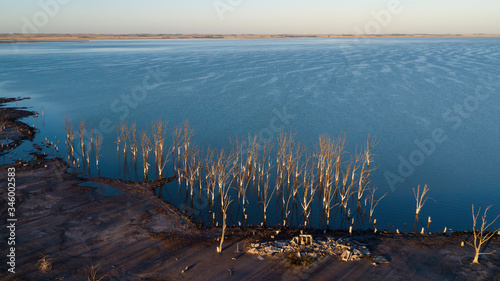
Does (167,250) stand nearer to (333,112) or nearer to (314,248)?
(314,248)

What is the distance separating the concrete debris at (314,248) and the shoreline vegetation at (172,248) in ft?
0.98

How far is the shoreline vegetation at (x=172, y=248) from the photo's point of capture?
53.6 feet

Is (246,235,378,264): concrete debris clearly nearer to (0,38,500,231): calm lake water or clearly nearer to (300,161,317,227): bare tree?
(300,161,317,227): bare tree

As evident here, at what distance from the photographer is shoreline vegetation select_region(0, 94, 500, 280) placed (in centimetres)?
1633

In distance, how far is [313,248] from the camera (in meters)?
17.7

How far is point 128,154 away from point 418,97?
41.2 meters

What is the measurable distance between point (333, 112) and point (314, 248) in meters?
29.4

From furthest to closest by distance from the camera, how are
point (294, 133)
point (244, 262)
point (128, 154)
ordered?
1. point (294, 133)
2. point (128, 154)
3. point (244, 262)

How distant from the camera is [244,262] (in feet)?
56.3

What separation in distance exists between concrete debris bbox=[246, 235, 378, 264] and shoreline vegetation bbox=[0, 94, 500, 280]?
0.98 feet

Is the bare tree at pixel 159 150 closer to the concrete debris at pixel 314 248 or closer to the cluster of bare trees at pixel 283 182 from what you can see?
the cluster of bare trees at pixel 283 182

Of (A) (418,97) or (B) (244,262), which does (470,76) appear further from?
(B) (244,262)

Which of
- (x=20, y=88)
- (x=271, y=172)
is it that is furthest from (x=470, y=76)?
(x=20, y=88)

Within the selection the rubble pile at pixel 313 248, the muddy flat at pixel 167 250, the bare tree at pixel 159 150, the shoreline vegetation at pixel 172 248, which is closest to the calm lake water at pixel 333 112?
the bare tree at pixel 159 150
